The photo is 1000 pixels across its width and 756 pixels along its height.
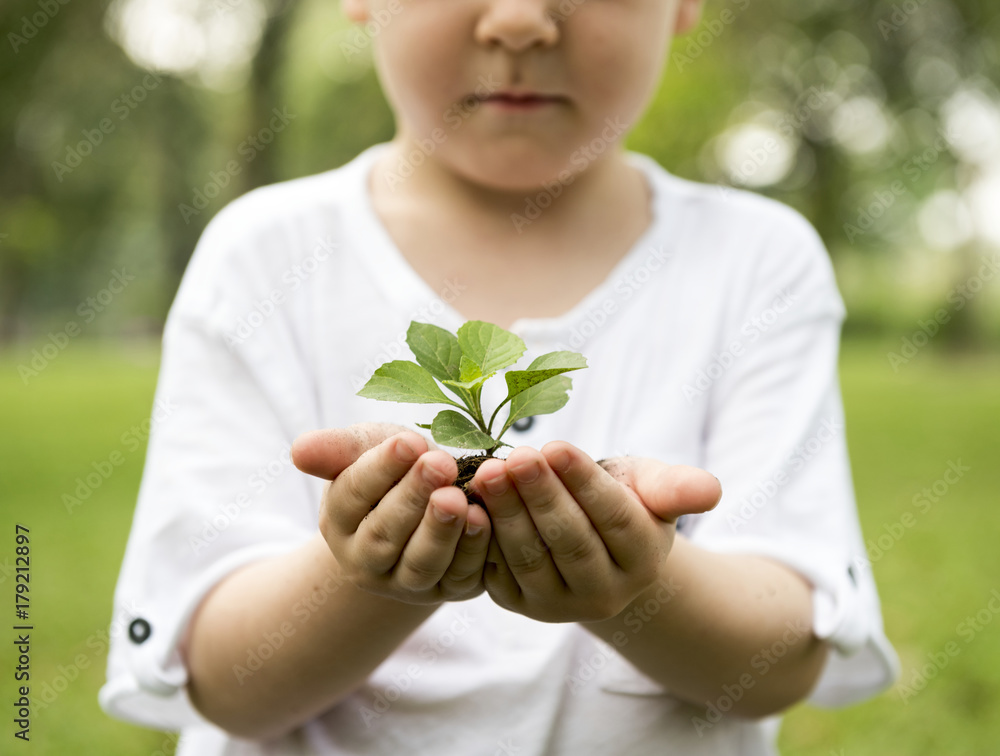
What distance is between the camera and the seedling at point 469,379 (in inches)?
54.5

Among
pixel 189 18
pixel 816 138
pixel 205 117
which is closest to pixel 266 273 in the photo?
pixel 189 18

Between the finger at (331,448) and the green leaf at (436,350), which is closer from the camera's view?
the finger at (331,448)

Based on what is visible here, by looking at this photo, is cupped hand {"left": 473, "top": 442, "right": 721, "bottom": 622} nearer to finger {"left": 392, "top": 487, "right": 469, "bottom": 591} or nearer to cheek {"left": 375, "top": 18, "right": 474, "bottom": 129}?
finger {"left": 392, "top": 487, "right": 469, "bottom": 591}

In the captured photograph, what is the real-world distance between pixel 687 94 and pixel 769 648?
6496 millimetres

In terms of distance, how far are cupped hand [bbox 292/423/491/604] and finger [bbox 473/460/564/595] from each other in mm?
A: 26

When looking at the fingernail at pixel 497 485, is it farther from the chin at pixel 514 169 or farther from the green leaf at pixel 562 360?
the chin at pixel 514 169

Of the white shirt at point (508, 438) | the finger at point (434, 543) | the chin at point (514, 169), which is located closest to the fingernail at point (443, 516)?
the finger at point (434, 543)

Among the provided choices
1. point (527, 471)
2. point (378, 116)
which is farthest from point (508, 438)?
point (378, 116)

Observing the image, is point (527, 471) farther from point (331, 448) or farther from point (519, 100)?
point (519, 100)

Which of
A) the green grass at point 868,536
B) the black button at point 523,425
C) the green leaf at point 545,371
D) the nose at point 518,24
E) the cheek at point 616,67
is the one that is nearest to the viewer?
the green leaf at point 545,371

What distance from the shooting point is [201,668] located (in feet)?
6.17

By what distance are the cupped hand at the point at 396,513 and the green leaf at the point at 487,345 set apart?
19cm

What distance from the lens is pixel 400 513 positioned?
1.23m

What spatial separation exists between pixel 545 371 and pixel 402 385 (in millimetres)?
219
